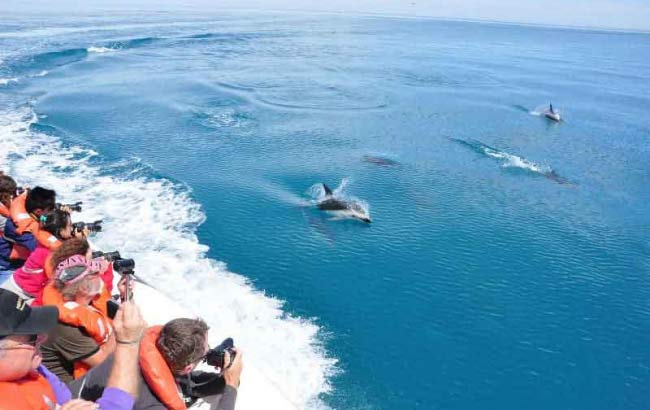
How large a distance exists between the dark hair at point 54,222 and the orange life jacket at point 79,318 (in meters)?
3.34

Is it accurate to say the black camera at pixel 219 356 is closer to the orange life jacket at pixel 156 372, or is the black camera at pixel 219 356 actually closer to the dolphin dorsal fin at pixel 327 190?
the orange life jacket at pixel 156 372

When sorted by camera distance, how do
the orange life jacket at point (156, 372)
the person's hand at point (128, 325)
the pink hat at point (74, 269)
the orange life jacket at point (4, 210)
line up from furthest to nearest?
the orange life jacket at point (4, 210) < the pink hat at point (74, 269) < the orange life jacket at point (156, 372) < the person's hand at point (128, 325)

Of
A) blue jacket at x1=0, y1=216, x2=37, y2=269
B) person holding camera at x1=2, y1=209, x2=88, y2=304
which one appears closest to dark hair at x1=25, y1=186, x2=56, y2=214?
blue jacket at x1=0, y1=216, x2=37, y2=269

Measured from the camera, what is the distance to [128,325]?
5980 mm

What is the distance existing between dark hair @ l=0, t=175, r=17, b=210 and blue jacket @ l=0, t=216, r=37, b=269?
1.29 meters

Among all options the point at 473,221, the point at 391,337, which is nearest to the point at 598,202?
the point at 473,221

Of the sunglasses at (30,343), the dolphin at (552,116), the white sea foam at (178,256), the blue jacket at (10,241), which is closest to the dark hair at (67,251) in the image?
the sunglasses at (30,343)

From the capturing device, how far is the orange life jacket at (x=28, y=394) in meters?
5.03

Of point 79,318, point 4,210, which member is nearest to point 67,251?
point 79,318

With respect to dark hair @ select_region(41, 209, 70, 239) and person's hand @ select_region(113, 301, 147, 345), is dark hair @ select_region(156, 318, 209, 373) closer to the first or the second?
person's hand @ select_region(113, 301, 147, 345)

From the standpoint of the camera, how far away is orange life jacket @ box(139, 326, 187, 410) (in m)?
6.28

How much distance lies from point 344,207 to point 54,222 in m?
17.0

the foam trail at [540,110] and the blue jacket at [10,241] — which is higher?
the blue jacket at [10,241]

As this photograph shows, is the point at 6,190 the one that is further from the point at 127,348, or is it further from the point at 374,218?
the point at 374,218
